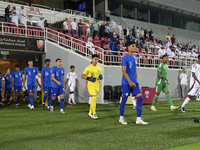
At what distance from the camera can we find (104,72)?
14.6 metres

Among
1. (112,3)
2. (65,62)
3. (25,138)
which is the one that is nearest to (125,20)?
(112,3)

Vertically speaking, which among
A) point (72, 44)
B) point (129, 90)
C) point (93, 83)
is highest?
point (72, 44)

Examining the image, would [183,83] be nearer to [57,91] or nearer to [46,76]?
[46,76]

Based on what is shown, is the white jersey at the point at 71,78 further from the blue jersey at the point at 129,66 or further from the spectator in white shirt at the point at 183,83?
the spectator in white shirt at the point at 183,83

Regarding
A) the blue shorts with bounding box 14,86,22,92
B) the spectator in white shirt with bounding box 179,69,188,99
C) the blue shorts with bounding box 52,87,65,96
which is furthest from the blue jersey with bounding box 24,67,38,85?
the spectator in white shirt with bounding box 179,69,188,99

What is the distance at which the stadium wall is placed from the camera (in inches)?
586

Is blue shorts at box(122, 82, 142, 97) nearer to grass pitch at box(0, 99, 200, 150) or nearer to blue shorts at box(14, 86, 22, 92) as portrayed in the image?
A: grass pitch at box(0, 99, 200, 150)

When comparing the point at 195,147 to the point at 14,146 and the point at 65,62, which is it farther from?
the point at 65,62

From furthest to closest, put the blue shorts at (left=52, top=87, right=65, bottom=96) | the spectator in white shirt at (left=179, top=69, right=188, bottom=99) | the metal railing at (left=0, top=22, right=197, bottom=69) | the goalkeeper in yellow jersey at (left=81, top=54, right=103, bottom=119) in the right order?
the spectator in white shirt at (left=179, top=69, right=188, bottom=99) → the metal railing at (left=0, top=22, right=197, bottom=69) → the blue shorts at (left=52, top=87, right=65, bottom=96) → the goalkeeper in yellow jersey at (left=81, top=54, right=103, bottom=119)

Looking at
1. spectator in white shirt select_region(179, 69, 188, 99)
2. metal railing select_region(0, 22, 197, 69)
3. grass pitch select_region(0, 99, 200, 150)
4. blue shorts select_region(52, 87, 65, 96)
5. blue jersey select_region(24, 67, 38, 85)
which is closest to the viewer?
grass pitch select_region(0, 99, 200, 150)

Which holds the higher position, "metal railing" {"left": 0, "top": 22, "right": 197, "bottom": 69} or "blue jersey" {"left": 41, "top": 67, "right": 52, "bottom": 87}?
"metal railing" {"left": 0, "top": 22, "right": 197, "bottom": 69}

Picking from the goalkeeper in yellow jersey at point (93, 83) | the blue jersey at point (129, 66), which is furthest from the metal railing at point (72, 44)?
the blue jersey at point (129, 66)

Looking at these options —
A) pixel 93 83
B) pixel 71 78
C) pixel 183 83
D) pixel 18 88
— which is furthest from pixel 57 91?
pixel 183 83

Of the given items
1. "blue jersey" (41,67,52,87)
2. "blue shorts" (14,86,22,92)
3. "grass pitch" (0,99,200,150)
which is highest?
"blue jersey" (41,67,52,87)
